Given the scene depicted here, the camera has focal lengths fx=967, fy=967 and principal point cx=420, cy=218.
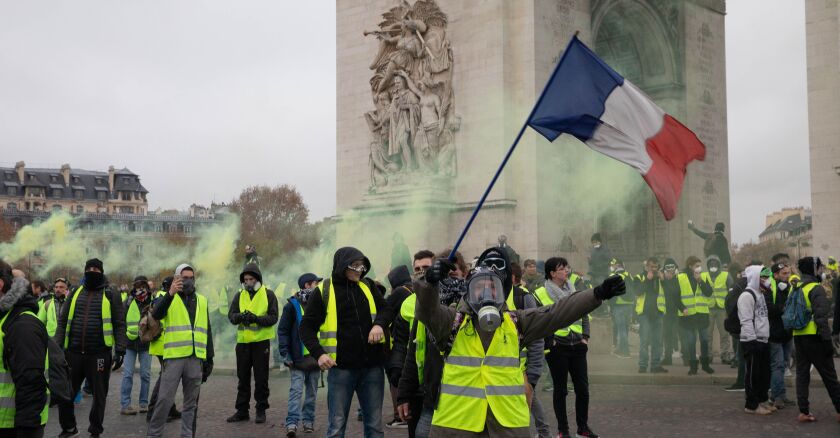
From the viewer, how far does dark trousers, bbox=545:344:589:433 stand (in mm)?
9414

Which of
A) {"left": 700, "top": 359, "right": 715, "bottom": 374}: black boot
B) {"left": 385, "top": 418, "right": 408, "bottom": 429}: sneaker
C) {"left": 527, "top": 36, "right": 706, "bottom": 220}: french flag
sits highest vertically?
{"left": 527, "top": 36, "right": 706, "bottom": 220}: french flag

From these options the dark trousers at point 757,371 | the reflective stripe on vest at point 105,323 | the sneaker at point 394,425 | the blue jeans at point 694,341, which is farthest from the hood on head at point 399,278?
the blue jeans at point 694,341

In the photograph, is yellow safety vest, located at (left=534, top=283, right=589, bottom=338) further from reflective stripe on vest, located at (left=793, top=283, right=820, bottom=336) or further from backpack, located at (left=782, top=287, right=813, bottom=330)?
reflective stripe on vest, located at (left=793, top=283, right=820, bottom=336)

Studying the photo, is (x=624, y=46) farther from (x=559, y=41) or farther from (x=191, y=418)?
(x=191, y=418)

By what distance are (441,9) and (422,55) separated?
3.64ft

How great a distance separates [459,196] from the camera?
21.3 metres

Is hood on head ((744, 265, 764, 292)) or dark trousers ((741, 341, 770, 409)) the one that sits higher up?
hood on head ((744, 265, 764, 292))

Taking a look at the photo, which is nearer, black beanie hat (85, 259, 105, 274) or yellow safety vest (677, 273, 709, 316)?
black beanie hat (85, 259, 105, 274)

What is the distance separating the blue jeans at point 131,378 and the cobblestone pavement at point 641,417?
262 mm

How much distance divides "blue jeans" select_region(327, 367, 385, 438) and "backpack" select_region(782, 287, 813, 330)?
5.21m

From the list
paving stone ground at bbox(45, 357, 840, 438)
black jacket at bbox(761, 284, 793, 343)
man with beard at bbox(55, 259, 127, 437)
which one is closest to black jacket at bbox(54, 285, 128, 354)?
man with beard at bbox(55, 259, 127, 437)

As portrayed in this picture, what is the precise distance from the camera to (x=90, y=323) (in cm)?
995

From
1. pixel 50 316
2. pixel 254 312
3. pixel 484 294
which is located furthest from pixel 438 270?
pixel 50 316

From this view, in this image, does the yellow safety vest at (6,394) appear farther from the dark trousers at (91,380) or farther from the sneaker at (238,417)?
the sneaker at (238,417)
